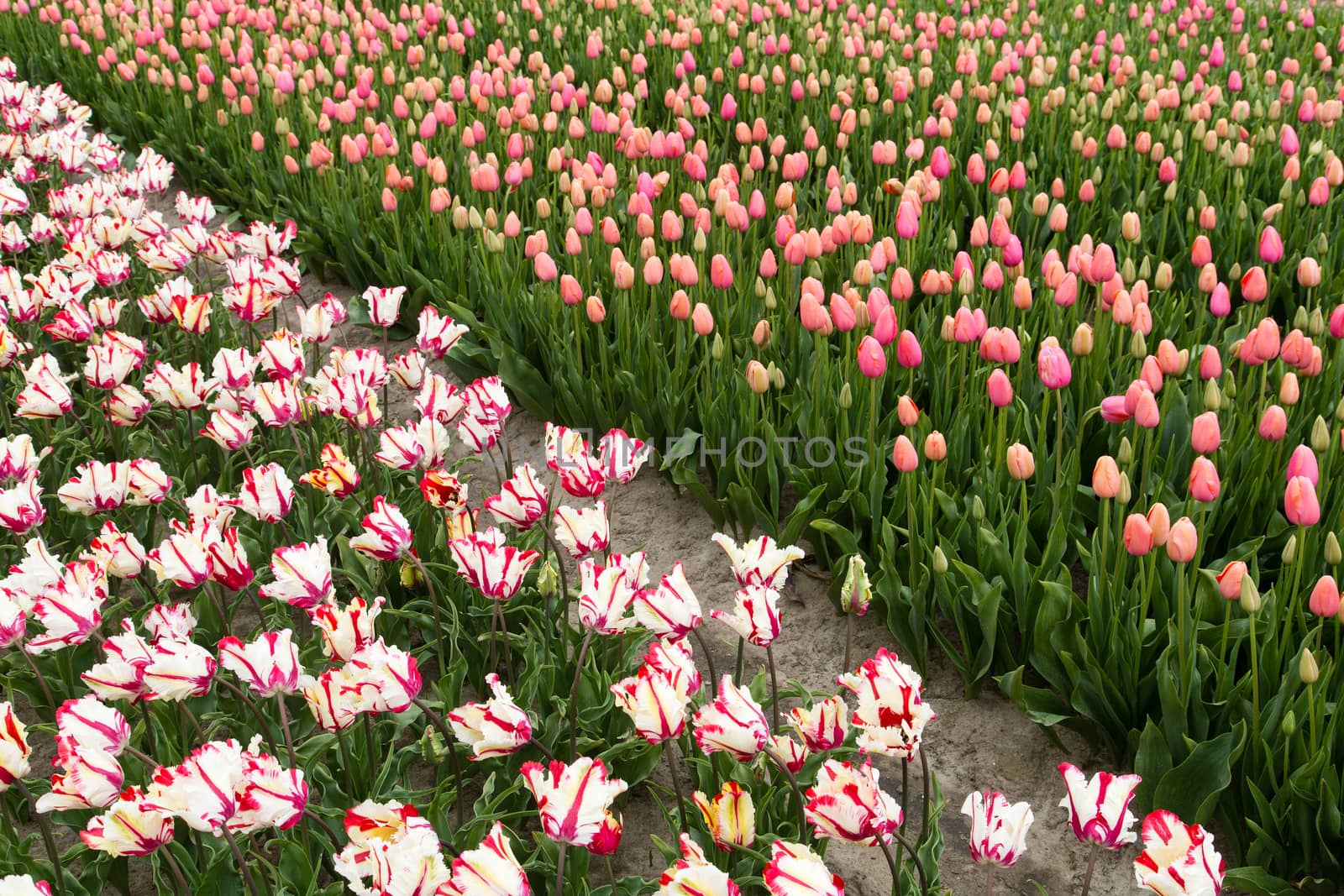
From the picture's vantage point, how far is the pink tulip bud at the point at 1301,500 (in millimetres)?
2049

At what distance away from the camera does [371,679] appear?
5.47 feet

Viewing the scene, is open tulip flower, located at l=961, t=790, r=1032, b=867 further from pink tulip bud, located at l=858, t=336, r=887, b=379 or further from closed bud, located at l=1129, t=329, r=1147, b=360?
closed bud, located at l=1129, t=329, r=1147, b=360

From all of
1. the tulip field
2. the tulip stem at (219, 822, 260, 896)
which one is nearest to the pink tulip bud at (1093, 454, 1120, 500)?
the tulip field

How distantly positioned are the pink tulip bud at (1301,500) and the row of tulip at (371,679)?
651 millimetres

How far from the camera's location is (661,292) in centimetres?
388

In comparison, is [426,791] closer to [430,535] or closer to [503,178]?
[430,535]

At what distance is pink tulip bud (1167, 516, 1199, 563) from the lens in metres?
1.99

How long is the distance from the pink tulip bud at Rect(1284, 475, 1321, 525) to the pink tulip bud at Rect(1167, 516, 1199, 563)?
0.68 feet

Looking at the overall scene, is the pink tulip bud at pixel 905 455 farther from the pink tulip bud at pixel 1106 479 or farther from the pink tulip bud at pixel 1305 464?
the pink tulip bud at pixel 1305 464

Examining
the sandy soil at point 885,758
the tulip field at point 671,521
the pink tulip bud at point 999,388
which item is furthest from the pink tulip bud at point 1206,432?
the sandy soil at point 885,758

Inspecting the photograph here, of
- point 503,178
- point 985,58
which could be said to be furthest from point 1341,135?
point 503,178

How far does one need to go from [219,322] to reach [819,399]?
2247mm

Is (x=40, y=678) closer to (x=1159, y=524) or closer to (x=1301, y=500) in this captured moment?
(x=1159, y=524)

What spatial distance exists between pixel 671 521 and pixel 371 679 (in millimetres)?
1762
